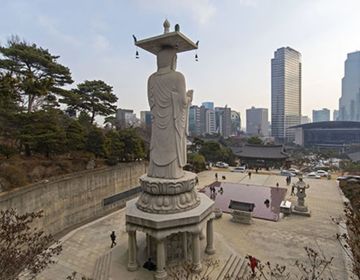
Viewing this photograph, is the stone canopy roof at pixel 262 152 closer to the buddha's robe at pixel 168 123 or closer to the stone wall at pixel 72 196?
the stone wall at pixel 72 196

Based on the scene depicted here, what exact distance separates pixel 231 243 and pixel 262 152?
29.3 metres

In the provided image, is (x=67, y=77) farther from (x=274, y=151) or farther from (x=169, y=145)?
(x=274, y=151)

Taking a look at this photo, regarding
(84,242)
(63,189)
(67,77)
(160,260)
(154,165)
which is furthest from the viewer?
(67,77)

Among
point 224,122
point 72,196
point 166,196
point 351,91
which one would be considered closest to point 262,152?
point 72,196

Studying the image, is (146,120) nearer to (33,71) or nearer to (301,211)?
(33,71)

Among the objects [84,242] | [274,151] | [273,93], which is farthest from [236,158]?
[273,93]

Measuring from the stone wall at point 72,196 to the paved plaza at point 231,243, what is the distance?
107cm

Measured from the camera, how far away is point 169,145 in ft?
33.0

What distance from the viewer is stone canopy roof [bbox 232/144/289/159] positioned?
124ft

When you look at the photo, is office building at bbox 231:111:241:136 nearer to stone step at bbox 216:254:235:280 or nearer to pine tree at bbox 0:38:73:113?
pine tree at bbox 0:38:73:113

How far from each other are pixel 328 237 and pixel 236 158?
28.1 metres

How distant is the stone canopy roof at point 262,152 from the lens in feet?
124

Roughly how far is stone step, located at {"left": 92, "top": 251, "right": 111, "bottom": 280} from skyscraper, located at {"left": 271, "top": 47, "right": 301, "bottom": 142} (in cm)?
10111

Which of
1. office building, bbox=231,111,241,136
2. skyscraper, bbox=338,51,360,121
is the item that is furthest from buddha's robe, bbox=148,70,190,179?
skyscraper, bbox=338,51,360,121
